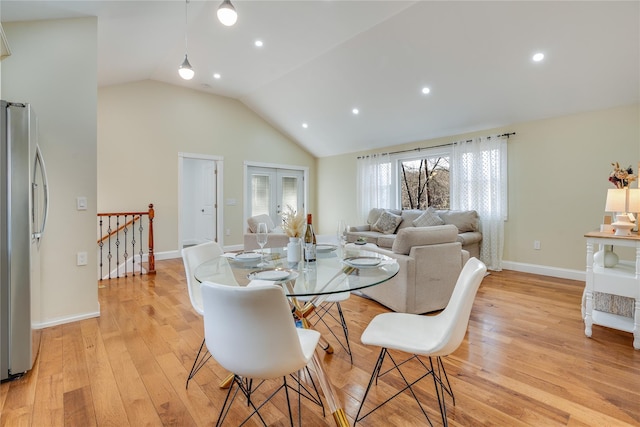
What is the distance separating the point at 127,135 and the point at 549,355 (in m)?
6.26

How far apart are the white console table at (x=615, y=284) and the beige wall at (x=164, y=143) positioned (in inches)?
230

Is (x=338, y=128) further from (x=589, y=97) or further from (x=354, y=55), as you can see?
(x=589, y=97)

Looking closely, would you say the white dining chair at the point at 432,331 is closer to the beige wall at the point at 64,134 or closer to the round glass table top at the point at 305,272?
the round glass table top at the point at 305,272

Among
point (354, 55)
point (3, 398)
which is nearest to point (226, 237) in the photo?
point (354, 55)

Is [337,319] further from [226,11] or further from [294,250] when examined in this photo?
[226,11]

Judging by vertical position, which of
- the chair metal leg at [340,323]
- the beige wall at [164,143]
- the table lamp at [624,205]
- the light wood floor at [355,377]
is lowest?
the light wood floor at [355,377]

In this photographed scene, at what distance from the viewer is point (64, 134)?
2.80 metres

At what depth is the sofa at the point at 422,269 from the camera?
2.81 m

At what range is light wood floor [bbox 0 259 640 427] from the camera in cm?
156

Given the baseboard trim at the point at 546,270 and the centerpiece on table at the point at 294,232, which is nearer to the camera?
the centerpiece on table at the point at 294,232

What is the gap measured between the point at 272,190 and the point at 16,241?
559 cm

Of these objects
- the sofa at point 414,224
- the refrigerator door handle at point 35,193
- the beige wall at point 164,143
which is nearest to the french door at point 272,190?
the beige wall at point 164,143

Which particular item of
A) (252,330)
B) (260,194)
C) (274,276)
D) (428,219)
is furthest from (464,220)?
(252,330)

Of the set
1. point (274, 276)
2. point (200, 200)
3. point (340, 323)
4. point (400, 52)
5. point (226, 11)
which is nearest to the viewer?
point (274, 276)
